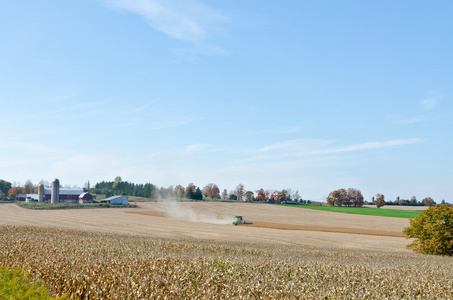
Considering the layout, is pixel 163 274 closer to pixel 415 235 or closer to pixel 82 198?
pixel 415 235

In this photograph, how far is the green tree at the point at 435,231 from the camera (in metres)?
31.3

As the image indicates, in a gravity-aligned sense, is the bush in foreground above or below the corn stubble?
below

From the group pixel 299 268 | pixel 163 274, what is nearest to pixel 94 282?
pixel 163 274

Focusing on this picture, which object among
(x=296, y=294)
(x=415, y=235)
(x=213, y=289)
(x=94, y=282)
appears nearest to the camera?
(x=296, y=294)

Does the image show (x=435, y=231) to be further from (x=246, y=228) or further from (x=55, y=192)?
(x=55, y=192)

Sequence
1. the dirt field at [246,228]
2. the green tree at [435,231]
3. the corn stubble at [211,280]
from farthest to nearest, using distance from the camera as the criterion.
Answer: the dirt field at [246,228] → the green tree at [435,231] → the corn stubble at [211,280]

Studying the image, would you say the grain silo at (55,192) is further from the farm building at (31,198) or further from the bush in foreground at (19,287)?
the bush in foreground at (19,287)

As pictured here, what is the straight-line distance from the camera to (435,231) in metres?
32.0

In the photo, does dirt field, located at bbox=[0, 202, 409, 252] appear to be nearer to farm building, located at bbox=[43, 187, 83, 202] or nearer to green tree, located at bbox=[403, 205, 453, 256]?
green tree, located at bbox=[403, 205, 453, 256]

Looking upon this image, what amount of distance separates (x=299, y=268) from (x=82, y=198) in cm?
15009

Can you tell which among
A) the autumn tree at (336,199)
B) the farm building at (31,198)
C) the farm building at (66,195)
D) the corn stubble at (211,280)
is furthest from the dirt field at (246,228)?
the autumn tree at (336,199)

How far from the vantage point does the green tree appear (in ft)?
103

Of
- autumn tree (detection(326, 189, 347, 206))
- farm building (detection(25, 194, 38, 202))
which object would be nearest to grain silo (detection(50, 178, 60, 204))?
farm building (detection(25, 194, 38, 202))

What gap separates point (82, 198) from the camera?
493 feet
